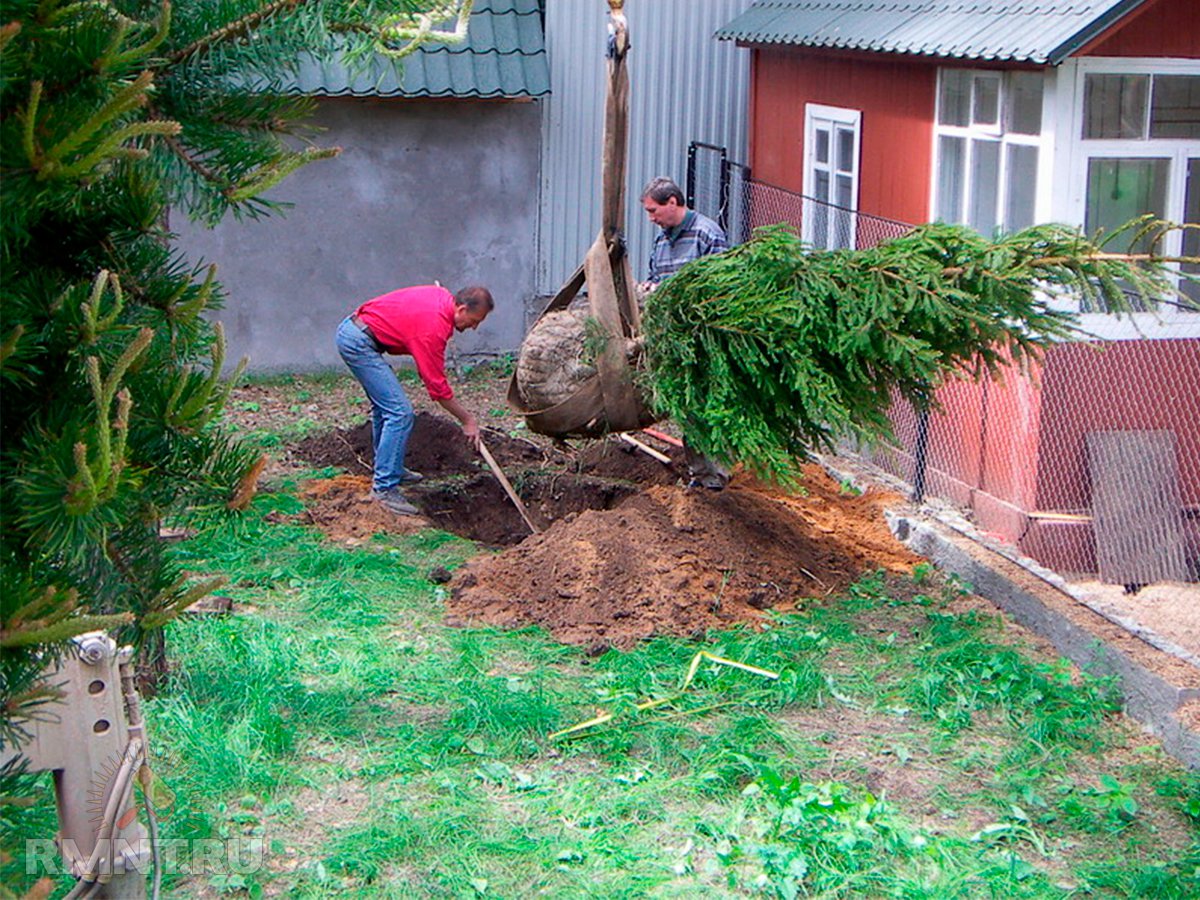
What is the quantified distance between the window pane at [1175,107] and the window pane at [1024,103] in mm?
668

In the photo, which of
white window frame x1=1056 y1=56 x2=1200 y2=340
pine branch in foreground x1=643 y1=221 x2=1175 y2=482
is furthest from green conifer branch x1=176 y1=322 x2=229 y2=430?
white window frame x1=1056 y1=56 x2=1200 y2=340

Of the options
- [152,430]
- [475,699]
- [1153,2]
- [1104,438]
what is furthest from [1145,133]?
[152,430]

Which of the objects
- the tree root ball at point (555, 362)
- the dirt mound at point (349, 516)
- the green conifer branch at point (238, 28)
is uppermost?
the green conifer branch at point (238, 28)

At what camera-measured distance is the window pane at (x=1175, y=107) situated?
336 inches

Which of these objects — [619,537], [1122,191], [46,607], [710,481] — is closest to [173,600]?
[46,607]

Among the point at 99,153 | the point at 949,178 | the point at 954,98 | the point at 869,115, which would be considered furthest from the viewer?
the point at 869,115

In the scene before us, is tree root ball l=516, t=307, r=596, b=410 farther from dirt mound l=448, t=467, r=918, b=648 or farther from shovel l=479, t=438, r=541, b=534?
shovel l=479, t=438, r=541, b=534

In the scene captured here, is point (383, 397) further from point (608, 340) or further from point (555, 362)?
point (608, 340)

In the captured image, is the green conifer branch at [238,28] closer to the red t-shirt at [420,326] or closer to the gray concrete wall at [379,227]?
the red t-shirt at [420,326]

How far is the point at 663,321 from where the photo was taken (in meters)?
7.14

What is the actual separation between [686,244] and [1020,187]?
85.4 inches

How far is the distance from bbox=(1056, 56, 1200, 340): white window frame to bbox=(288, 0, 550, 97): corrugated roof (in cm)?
550

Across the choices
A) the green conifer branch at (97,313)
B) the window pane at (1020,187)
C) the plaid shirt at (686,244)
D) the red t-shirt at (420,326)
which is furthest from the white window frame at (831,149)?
the green conifer branch at (97,313)

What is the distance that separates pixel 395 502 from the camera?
8820 mm
